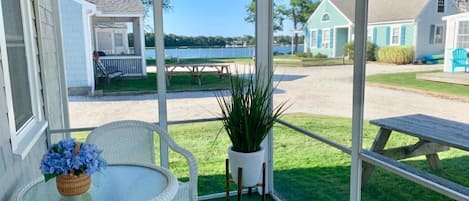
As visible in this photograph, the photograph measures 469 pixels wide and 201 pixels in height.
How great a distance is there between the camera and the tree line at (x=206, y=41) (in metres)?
3.13

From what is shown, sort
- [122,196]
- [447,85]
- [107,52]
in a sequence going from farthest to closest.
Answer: [107,52] → [122,196] → [447,85]

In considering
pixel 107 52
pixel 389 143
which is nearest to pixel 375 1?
pixel 389 143

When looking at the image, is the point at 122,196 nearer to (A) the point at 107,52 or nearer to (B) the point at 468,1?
(A) the point at 107,52

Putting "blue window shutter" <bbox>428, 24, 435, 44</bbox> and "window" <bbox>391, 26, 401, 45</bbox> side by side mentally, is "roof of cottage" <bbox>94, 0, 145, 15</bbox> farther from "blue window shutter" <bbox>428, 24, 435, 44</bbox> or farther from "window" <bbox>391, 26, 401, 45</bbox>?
Result: "blue window shutter" <bbox>428, 24, 435, 44</bbox>

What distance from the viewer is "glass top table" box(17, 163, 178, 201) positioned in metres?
1.79

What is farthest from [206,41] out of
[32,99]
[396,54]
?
[396,54]

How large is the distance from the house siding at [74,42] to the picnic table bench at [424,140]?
89.0 inches

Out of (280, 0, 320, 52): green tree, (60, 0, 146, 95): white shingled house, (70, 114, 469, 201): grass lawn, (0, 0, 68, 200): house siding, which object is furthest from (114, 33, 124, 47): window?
(280, 0, 320, 52): green tree

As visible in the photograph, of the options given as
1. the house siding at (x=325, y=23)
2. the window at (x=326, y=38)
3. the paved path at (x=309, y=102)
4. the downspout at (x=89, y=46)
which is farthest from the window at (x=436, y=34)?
the downspout at (x=89, y=46)

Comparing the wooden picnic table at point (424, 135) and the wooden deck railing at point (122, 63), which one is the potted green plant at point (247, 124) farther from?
the wooden picnic table at point (424, 135)

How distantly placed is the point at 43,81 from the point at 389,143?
2.41 metres

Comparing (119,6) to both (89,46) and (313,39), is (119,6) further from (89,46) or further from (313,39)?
(313,39)

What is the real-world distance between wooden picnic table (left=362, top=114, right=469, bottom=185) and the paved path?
0.13ft

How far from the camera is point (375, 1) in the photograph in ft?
6.66
